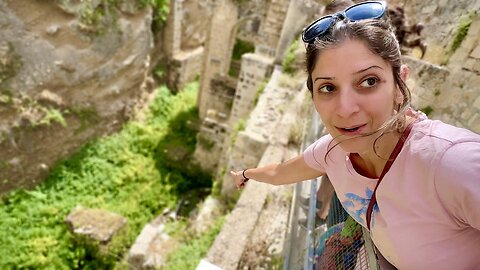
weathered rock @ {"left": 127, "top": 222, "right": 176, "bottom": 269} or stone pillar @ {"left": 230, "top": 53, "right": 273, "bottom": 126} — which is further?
stone pillar @ {"left": 230, "top": 53, "right": 273, "bottom": 126}

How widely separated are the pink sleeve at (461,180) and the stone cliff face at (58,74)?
32.0ft

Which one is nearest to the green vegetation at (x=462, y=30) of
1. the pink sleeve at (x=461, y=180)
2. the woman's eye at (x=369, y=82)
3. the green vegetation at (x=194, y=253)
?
the woman's eye at (x=369, y=82)

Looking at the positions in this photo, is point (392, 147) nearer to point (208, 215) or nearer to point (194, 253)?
point (194, 253)

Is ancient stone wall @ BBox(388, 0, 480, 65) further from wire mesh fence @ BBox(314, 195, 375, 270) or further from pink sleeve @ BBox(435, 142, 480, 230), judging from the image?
pink sleeve @ BBox(435, 142, 480, 230)

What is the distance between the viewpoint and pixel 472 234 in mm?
1008

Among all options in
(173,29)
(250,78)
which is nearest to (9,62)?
(173,29)

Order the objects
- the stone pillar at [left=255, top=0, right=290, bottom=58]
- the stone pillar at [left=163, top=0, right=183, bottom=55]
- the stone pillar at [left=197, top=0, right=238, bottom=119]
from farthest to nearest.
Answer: the stone pillar at [left=163, top=0, right=183, bottom=55]
the stone pillar at [left=197, top=0, right=238, bottom=119]
the stone pillar at [left=255, top=0, right=290, bottom=58]

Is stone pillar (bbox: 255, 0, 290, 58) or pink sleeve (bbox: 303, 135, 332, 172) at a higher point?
pink sleeve (bbox: 303, 135, 332, 172)

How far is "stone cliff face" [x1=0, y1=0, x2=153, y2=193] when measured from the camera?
789 cm

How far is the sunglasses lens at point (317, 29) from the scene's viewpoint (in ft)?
3.91

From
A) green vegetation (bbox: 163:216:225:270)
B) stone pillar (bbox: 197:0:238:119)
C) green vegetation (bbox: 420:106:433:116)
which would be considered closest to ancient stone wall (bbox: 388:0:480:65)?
green vegetation (bbox: 420:106:433:116)

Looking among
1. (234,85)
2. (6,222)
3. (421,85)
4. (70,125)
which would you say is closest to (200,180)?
(234,85)

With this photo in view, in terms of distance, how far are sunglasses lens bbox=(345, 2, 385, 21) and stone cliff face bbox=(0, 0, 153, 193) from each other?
30.5 ft

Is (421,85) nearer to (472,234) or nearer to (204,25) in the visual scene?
(472,234)
